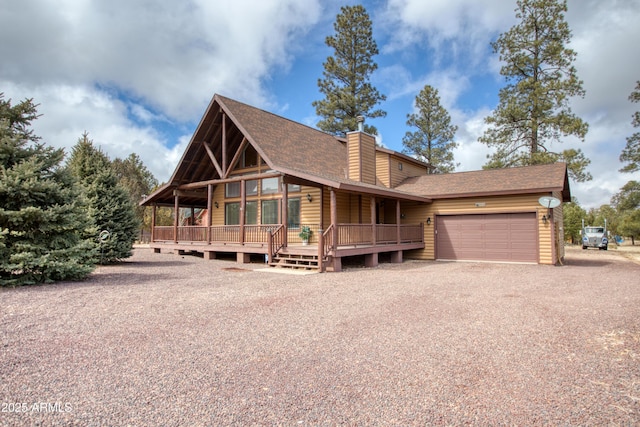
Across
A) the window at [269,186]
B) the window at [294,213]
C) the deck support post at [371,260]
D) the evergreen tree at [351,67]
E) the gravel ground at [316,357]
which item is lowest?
the gravel ground at [316,357]

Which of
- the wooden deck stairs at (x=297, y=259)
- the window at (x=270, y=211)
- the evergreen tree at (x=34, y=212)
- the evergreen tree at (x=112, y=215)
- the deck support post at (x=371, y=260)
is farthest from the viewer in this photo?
the window at (x=270, y=211)

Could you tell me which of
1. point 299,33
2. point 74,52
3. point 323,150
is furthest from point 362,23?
point 74,52

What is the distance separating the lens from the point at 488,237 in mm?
15195

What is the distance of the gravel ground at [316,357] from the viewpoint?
2.90m

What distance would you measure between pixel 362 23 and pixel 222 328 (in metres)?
31.9

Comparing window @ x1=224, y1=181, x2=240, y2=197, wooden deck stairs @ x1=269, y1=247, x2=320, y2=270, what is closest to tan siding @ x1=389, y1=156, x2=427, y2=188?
window @ x1=224, y1=181, x2=240, y2=197

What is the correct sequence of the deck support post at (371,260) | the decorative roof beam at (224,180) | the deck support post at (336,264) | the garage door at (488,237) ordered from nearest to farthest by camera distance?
the deck support post at (336,264) → the deck support post at (371,260) → the garage door at (488,237) → the decorative roof beam at (224,180)

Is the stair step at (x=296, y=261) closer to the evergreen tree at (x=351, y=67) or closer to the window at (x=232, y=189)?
the window at (x=232, y=189)

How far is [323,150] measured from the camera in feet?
59.3

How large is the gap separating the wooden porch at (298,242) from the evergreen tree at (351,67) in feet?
56.9

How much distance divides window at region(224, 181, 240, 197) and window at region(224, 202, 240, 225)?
0.43 m

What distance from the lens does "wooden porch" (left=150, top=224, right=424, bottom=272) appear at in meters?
11.7

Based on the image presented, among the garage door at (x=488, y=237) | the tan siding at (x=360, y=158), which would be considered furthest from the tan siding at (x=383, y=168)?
the garage door at (x=488, y=237)

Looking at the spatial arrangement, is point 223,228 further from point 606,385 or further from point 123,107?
point 123,107
